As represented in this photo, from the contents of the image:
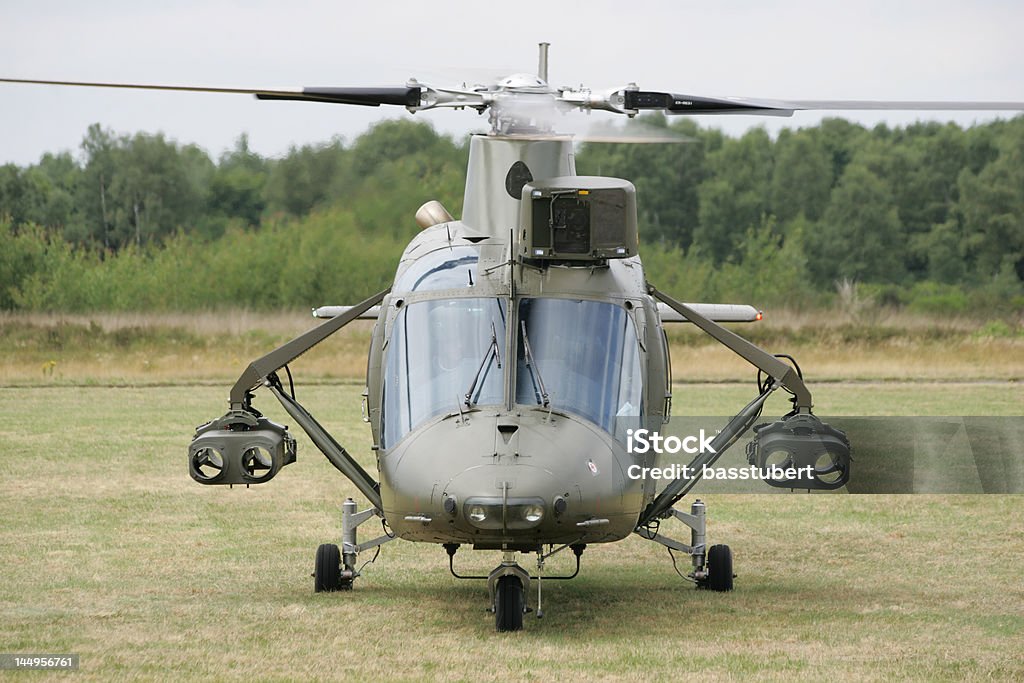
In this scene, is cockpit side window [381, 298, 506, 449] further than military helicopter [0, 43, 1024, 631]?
Yes

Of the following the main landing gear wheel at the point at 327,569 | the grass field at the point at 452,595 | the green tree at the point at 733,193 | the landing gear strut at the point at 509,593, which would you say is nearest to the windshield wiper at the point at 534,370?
the landing gear strut at the point at 509,593

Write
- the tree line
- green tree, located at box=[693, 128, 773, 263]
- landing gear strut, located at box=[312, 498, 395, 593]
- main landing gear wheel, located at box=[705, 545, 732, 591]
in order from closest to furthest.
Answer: landing gear strut, located at box=[312, 498, 395, 593], main landing gear wheel, located at box=[705, 545, 732, 591], the tree line, green tree, located at box=[693, 128, 773, 263]

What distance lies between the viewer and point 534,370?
9008 mm

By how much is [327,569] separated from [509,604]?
221 centimetres

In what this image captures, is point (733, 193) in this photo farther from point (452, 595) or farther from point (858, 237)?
point (452, 595)

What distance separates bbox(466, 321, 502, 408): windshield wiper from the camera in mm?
8930

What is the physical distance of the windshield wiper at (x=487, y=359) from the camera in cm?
893

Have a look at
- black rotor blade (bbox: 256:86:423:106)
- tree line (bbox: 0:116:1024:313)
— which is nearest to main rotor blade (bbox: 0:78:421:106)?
black rotor blade (bbox: 256:86:423:106)

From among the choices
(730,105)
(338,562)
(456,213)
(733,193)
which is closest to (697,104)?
(730,105)

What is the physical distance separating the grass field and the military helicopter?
646mm

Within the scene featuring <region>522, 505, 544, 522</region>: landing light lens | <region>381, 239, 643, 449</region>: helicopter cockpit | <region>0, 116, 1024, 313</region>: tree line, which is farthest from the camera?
<region>0, 116, 1024, 313</region>: tree line

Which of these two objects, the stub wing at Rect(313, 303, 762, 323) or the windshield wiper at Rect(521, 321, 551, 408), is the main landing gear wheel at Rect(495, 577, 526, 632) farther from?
the stub wing at Rect(313, 303, 762, 323)

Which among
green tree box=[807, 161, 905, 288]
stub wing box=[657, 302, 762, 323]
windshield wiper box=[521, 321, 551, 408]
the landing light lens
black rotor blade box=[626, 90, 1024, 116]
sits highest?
black rotor blade box=[626, 90, 1024, 116]

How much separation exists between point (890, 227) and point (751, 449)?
102 feet
